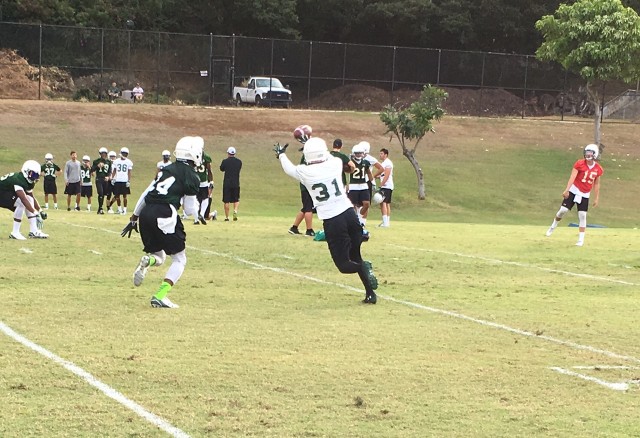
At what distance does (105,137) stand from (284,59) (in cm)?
1487

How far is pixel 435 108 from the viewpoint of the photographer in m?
41.6

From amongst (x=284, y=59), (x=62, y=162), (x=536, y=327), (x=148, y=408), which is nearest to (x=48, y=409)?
(x=148, y=408)

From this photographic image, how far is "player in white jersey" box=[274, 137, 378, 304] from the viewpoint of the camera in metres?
12.2

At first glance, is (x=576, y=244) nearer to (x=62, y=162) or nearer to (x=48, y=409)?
(x=48, y=409)

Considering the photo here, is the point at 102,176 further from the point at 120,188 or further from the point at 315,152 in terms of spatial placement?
the point at 315,152

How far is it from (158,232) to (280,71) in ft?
150

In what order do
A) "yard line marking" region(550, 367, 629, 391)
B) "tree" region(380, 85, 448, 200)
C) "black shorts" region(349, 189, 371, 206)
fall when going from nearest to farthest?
"yard line marking" region(550, 367, 629, 391)
"black shorts" region(349, 189, 371, 206)
"tree" region(380, 85, 448, 200)

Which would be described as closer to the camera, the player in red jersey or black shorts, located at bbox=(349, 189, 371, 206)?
the player in red jersey

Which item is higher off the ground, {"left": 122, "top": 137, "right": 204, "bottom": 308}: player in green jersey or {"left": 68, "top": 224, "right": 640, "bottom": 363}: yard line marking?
{"left": 122, "top": 137, "right": 204, "bottom": 308}: player in green jersey

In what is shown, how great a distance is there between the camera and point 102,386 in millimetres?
7484

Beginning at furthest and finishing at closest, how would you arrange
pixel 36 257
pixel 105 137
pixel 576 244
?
1. pixel 105 137
2. pixel 576 244
3. pixel 36 257

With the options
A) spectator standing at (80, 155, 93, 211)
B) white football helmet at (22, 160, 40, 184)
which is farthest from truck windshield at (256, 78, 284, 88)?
white football helmet at (22, 160, 40, 184)

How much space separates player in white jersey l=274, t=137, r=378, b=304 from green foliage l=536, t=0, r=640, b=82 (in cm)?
3842

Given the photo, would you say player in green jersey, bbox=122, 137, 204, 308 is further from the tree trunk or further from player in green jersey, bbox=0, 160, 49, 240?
the tree trunk
